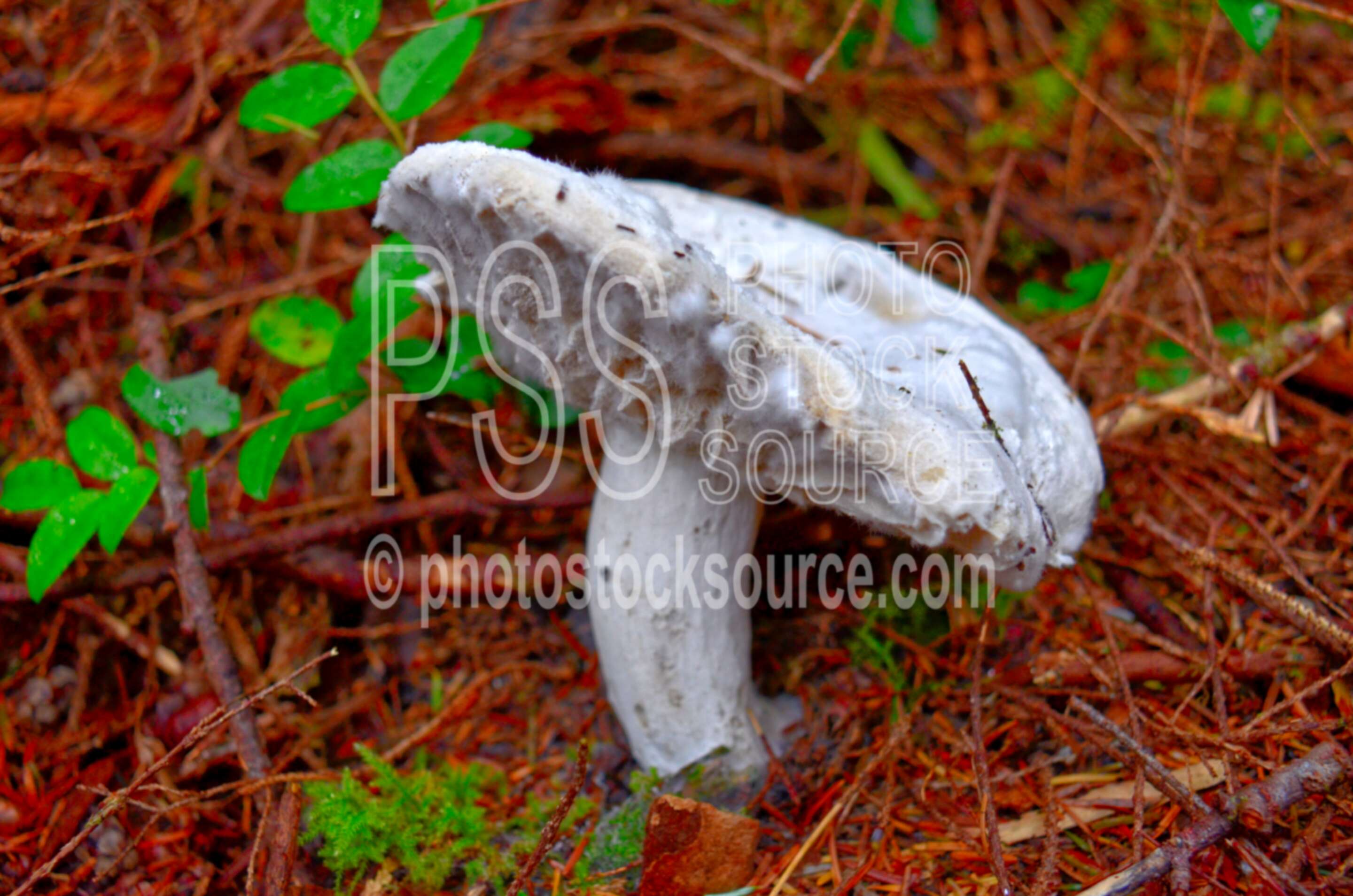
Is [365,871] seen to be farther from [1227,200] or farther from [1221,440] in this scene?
[1227,200]

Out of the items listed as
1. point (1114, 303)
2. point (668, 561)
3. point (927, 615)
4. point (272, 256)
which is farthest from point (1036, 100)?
point (272, 256)

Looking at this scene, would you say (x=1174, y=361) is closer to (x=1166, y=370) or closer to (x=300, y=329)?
(x=1166, y=370)

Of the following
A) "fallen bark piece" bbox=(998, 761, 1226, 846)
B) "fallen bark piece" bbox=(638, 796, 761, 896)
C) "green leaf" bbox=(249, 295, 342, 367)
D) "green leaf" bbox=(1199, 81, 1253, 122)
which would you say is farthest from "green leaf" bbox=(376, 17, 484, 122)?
"green leaf" bbox=(1199, 81, 1253, 122)

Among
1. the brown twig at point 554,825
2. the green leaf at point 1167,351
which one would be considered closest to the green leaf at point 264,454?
the brown twig at point 554,825

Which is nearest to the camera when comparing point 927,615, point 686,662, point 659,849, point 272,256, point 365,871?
point 659,849

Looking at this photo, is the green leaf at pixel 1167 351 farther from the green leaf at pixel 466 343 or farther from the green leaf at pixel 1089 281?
the green leaf at pixel 466 343

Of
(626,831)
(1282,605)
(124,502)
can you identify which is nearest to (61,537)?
(124,502)
